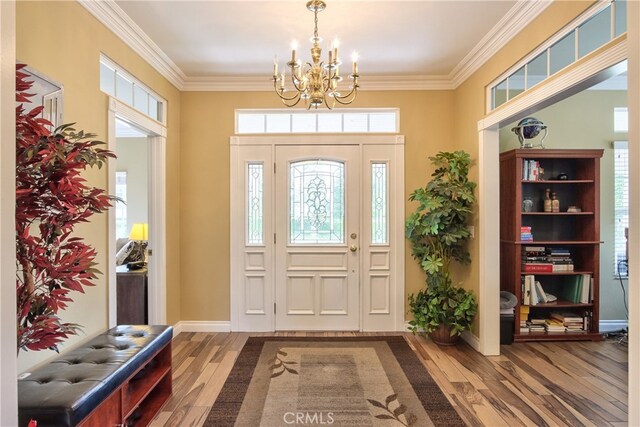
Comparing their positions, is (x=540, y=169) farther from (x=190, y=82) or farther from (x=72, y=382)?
(x=72, y=382)

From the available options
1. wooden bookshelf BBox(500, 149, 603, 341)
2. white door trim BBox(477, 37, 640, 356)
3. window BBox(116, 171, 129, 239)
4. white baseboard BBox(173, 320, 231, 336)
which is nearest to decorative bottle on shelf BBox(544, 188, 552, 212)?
wooden bookshelf BBox(500, 149, 603, 341)

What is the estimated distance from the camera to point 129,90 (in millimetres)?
3047

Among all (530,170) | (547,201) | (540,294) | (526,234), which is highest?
(530,170)

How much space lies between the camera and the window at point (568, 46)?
1904 mm

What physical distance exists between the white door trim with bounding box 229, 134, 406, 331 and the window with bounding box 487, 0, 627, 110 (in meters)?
→ 1.31

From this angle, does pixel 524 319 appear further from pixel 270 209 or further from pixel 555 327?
pixel 270 209

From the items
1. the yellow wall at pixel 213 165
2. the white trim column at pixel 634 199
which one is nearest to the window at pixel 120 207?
the yellow wall at pixel 213 165

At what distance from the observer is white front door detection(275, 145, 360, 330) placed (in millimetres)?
3979

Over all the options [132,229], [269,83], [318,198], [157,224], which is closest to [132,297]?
[157,224]

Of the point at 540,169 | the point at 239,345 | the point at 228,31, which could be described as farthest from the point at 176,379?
the point at 540,169

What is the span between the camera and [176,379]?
9.37ft

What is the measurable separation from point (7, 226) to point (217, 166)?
3189 millimetres

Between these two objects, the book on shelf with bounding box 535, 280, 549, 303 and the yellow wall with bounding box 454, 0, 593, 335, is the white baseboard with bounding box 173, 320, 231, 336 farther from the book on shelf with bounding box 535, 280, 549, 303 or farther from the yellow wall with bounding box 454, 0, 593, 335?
the book on shelf with bounding box 535, 280, 549, 303

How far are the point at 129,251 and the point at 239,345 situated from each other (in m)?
1.73
